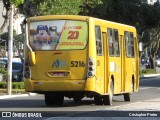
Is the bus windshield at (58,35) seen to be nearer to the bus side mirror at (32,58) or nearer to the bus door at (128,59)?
the bus side mirror at (32,58)

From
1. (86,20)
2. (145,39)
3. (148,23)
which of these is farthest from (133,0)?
(86,20)

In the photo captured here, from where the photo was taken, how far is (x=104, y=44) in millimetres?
24062

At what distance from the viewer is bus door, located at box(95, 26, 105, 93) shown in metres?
23.0

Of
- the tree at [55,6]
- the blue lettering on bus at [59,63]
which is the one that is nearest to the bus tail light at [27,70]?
the blue lettering on bus at [59,63]

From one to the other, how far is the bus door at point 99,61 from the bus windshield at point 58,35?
731 mm

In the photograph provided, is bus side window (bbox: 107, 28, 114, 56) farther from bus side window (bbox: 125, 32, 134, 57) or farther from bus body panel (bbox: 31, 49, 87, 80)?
bus body panel (bbox: 31, 49, 87, 80)

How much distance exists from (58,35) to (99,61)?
1.80 metres

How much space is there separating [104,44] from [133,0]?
131ft

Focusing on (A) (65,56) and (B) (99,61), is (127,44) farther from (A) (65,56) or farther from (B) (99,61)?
(A) (65,56)

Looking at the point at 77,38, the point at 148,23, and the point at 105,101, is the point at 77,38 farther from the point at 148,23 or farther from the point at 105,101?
the point at 148,23

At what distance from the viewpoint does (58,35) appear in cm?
2308

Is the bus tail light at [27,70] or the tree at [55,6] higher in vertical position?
the tree at [55,6]

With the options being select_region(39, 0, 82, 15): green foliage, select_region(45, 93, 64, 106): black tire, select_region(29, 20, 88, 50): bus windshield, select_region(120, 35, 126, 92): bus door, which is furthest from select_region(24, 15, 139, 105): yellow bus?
select_region(39, 0, 82, 15): green foliage

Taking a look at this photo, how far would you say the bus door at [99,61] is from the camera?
23.0 meters
